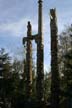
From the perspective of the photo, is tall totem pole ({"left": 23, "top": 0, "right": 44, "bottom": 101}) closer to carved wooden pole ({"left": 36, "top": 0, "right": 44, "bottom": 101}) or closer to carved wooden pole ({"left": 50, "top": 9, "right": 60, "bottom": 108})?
carved wooden pole ({"left": 36, "top": 0, "right": 44, "bottom": 101})

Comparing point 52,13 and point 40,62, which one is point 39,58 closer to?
point 40,62

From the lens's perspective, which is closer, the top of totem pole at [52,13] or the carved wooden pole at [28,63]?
the top of totem pole at [52,13]

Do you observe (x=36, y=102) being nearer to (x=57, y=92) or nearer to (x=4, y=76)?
(x=57, y=92)

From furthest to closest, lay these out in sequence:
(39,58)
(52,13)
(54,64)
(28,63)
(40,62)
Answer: (28,63), (39,58), (40,62), (52,13), (54,64)

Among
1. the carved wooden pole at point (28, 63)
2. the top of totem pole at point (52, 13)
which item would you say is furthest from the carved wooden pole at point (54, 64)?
the carved wooden pole at point (28, 63)

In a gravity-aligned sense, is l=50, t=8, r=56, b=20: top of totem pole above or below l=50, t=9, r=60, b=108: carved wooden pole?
above

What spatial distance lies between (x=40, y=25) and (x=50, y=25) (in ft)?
7.47

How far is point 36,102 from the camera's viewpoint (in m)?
35.7

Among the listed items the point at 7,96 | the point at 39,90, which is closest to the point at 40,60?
the point at 39,90

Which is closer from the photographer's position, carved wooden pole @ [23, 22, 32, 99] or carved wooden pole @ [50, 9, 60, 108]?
carved wooden pole @ [50, 9, 60, 108]

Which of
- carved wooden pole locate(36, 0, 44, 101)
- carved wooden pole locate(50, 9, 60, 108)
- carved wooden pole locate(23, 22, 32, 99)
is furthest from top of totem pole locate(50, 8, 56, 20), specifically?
carved wooden pole locate(23, 22, 32, 99)

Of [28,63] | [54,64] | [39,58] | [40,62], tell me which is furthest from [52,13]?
[28,63]

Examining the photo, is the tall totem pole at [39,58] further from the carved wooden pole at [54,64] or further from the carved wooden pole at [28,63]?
the carved wooden pole at [54,64]

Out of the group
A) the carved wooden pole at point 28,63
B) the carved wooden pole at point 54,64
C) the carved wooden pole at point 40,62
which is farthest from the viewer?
the carved wooden pole at point 28,63
